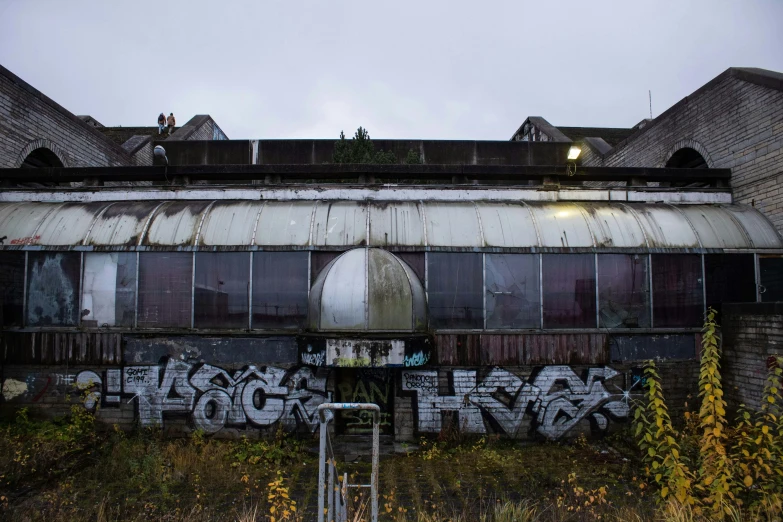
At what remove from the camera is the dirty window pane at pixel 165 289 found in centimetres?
915

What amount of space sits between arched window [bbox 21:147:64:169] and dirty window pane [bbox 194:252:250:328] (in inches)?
332

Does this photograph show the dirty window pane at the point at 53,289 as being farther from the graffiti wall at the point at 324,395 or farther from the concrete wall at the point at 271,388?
the graffiti wall at the point at 324,395

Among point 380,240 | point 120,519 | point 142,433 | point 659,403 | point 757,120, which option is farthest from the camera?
point 757,120

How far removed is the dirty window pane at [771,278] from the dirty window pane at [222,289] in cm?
1102

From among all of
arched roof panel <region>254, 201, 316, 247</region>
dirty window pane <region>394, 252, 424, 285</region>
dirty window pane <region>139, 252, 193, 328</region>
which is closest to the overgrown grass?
dirty window pane <region>139, 252, 193, 328</region>

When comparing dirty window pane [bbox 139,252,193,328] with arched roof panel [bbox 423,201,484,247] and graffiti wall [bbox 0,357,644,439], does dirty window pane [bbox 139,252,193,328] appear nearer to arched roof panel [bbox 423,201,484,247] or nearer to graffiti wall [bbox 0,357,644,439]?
graffiti wall [bbox 0,357,644,439]

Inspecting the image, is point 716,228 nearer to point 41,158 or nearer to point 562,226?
point 562,226

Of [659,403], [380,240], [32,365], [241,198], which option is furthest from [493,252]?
[32,365]

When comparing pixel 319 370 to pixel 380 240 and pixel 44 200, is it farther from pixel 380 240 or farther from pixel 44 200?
pixel 44 200

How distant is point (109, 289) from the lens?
9258 mm

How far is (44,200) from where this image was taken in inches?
416

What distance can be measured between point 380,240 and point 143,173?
248 inches

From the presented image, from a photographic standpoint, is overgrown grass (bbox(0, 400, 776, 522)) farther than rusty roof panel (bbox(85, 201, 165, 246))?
No

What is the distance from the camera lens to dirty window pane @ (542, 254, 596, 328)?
923 centimetres
